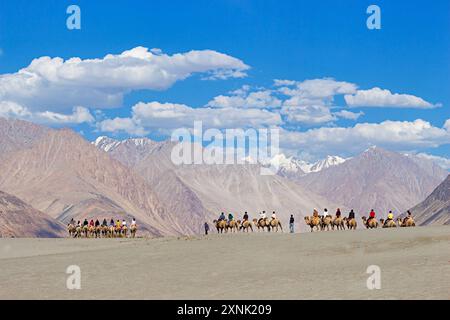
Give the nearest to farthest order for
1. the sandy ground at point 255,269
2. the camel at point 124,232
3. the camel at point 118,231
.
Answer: the sandy ground at point 255,269 → the camel at point 118,231 → the camel at point 124,232

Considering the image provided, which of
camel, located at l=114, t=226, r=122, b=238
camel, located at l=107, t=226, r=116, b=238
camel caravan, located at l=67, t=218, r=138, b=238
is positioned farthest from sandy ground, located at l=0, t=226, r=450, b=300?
camel, located at l=107, t=226, r=116, b=238

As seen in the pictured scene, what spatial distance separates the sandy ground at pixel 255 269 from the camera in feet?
79.3

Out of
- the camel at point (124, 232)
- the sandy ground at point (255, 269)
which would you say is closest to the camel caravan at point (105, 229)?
the camel at point (124, 232)

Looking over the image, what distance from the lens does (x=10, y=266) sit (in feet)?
124

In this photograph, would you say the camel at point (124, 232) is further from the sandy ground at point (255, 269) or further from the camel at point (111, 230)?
the sandy ground at point (255, 269)

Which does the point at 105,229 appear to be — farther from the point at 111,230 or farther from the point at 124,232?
the point at 124,232

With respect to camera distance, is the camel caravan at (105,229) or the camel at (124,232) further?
the camel at (124,232)

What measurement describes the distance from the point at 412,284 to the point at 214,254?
55.5 ft

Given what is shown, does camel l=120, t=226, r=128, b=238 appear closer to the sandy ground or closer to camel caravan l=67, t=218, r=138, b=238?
camel caravan l=67, t=218, r=138, b=238

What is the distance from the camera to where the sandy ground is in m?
24.2

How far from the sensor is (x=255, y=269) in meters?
31.7

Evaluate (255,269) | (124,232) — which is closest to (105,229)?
(124,232)

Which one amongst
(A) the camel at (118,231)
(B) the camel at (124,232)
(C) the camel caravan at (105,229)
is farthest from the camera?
(B) the camel at (124,232)
